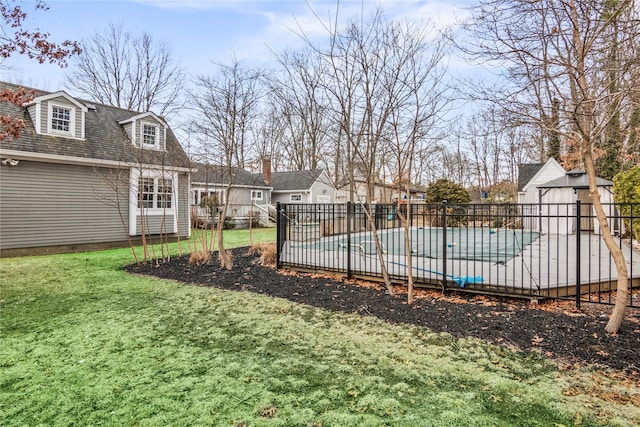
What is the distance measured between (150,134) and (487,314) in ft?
45.7

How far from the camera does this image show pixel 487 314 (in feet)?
14.2

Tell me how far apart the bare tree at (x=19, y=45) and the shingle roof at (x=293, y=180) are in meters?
21.4

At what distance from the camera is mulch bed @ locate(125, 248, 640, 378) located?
3.23 metres

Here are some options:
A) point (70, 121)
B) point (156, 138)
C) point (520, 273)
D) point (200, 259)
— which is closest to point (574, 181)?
point (520, 273)

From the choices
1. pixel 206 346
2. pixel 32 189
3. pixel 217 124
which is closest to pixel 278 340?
pixel 206 346

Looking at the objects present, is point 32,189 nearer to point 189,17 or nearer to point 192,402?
point 189,17

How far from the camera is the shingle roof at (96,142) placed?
10.2 meters

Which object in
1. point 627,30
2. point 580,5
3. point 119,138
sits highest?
point 119,138

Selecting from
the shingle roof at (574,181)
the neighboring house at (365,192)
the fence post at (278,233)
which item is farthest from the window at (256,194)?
the shingle roof at (574,181)

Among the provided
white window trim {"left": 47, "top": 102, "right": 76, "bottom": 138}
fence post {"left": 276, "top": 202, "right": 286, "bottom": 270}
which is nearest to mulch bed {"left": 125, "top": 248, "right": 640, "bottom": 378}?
fence post {"left": 276, "top": 202, "right": 286, "bottom": 270}

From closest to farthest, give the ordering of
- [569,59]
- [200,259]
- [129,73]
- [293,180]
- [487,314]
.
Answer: [569,59], [487,314], [200,259], [129,73], [293,180]

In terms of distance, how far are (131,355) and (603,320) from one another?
207 inches

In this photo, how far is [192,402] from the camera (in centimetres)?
244

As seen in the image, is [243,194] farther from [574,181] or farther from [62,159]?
[574,181]
